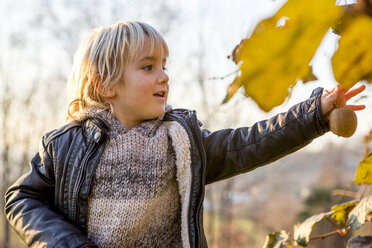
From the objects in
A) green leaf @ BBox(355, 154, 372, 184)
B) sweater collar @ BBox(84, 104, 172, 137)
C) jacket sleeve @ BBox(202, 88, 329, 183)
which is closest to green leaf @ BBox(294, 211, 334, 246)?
jacket sleeve @ BBox(202, 88, 329, 183)

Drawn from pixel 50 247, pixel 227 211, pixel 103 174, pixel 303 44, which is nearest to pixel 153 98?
pixel 103 174

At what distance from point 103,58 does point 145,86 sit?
20 cm

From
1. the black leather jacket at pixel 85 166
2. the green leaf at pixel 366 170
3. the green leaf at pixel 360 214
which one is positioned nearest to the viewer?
the green leaf at pixel 366 170

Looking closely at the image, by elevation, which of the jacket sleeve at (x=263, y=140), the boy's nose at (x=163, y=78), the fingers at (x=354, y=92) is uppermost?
the boy's nose at (x=163, y=78)

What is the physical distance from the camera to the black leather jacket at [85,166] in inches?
41.9

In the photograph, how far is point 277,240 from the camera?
1.07m

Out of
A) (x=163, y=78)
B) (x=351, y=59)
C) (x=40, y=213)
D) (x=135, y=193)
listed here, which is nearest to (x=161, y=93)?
(x=163, y=78)

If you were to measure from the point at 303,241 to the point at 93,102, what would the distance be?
0.77 m

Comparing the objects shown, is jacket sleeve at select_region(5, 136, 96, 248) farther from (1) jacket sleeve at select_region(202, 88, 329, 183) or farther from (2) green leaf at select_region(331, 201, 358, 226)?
(2) green leaf at select_region(331, 201, 358, 226)

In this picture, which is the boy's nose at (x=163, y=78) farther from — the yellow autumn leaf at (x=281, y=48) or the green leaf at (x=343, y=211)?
the yellow autumn leaf at (x=281, y=48)

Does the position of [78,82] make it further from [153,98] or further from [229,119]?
[229,119]

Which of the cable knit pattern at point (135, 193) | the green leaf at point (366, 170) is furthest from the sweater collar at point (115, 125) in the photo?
the green leaf at point (366, 170)

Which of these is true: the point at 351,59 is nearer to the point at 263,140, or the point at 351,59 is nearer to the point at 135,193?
the point at 263,140

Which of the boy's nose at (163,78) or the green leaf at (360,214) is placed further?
the boy's nose at (163,78)
